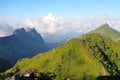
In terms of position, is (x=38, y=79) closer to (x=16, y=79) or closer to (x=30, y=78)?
(x=30, y=78)

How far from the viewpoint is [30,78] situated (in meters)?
189

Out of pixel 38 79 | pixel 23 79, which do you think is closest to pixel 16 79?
pixel 23 79

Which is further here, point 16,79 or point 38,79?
point 38,79

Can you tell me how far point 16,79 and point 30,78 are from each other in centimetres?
1465

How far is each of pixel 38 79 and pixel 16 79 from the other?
74.0ft

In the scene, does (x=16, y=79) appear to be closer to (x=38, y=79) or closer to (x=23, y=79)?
(x=23, y=79)

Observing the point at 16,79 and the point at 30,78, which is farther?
the point at 30,78

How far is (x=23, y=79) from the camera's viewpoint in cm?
18238

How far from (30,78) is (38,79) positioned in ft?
26.2

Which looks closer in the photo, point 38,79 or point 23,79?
point 23,79

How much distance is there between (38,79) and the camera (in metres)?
196

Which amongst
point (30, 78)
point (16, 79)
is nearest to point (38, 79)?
point (30, 78)

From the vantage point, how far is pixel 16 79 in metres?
176
